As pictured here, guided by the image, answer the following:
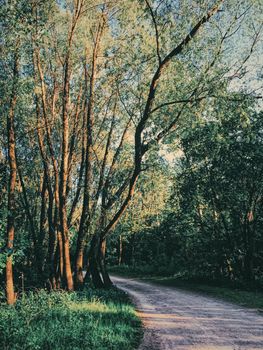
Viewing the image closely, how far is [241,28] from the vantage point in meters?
14.4

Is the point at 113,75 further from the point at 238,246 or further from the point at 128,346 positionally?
the point at 238,246

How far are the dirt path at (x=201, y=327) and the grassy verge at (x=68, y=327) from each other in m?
0.63

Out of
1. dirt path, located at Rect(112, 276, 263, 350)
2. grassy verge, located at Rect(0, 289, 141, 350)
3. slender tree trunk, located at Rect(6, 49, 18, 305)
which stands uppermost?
slender tree trunk, located at Rect(6, 49, 18, 305)

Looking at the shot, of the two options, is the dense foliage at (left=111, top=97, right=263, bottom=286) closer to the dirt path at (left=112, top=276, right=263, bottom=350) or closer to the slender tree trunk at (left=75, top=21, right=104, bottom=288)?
the slender tree trunk at (left=75, top=21, right=104, bottom=288)

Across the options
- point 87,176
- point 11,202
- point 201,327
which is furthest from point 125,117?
point 201,327

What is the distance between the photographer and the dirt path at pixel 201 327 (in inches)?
356

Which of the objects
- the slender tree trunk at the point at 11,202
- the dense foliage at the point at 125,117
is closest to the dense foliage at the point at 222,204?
the dense foliage at the point at 125,117

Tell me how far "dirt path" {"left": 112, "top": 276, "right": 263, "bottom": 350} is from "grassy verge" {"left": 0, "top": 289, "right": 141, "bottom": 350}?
629 millimetres

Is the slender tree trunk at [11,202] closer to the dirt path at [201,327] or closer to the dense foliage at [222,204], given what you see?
the dirt path at [201,327]

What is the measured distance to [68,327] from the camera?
9594mm

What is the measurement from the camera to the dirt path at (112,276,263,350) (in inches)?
356

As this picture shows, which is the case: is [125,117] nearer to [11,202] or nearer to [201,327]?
[11,202]

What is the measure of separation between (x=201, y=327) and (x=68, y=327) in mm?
3869

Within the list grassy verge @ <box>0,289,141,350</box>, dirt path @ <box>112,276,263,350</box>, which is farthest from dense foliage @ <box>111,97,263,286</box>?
grassy verge @ <box>0,289,141,350</box>
